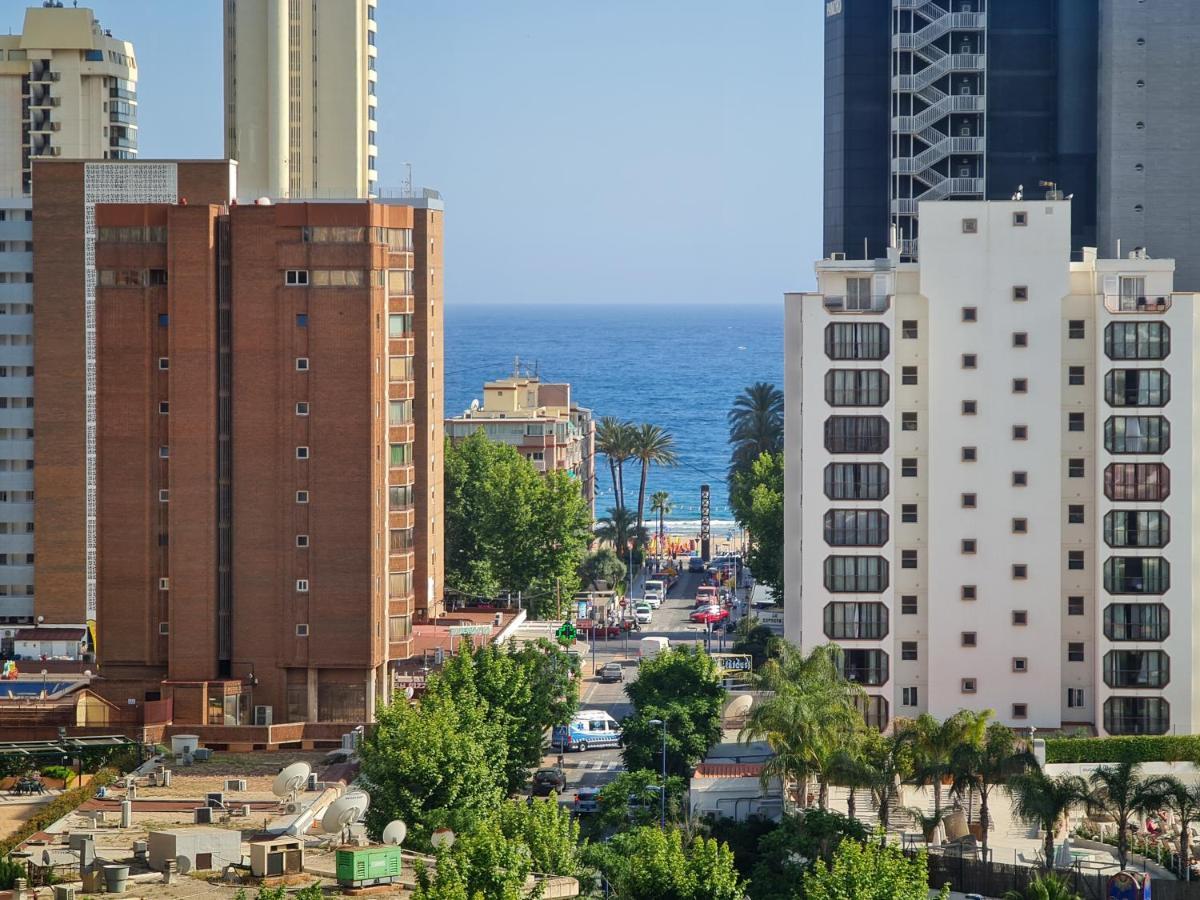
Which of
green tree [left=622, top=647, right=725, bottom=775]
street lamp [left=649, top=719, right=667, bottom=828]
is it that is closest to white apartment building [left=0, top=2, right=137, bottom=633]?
green tree [left=622, top=647, right=725, bottom=775]

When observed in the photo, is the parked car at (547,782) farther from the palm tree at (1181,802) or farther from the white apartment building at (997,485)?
the palm tree at (1181,802)

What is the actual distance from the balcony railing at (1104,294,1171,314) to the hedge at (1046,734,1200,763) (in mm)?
16351

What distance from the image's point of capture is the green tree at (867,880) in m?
57.6

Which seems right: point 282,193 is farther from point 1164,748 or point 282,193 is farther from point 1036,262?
point 1164,748

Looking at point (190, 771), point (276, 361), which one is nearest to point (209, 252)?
point (276, 361)

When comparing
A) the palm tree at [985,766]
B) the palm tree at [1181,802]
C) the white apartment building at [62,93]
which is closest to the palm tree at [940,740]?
the palm tree at [985,766]

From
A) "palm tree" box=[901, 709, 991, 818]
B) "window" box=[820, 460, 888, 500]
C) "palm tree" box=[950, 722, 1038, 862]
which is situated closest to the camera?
"palm tree" box=[950, 722, 1038, 862]

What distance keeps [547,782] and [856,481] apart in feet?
55.0

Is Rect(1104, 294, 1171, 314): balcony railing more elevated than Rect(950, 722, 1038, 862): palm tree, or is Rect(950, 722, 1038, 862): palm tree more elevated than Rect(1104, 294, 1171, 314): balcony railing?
Rect(1104, 294, 1171, 314): balcony railing

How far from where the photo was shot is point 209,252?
93.7 m

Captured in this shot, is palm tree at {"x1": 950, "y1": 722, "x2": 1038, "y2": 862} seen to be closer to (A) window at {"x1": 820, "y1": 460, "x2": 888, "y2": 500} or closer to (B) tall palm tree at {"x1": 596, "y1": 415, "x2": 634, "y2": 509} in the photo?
(A) window at {"x1": 820, "y1": 460, "x2": 888, "y2": 500}

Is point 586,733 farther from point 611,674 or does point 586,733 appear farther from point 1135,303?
point 1135,303

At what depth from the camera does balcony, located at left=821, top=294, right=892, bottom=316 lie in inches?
3696

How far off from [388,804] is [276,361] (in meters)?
23.7
